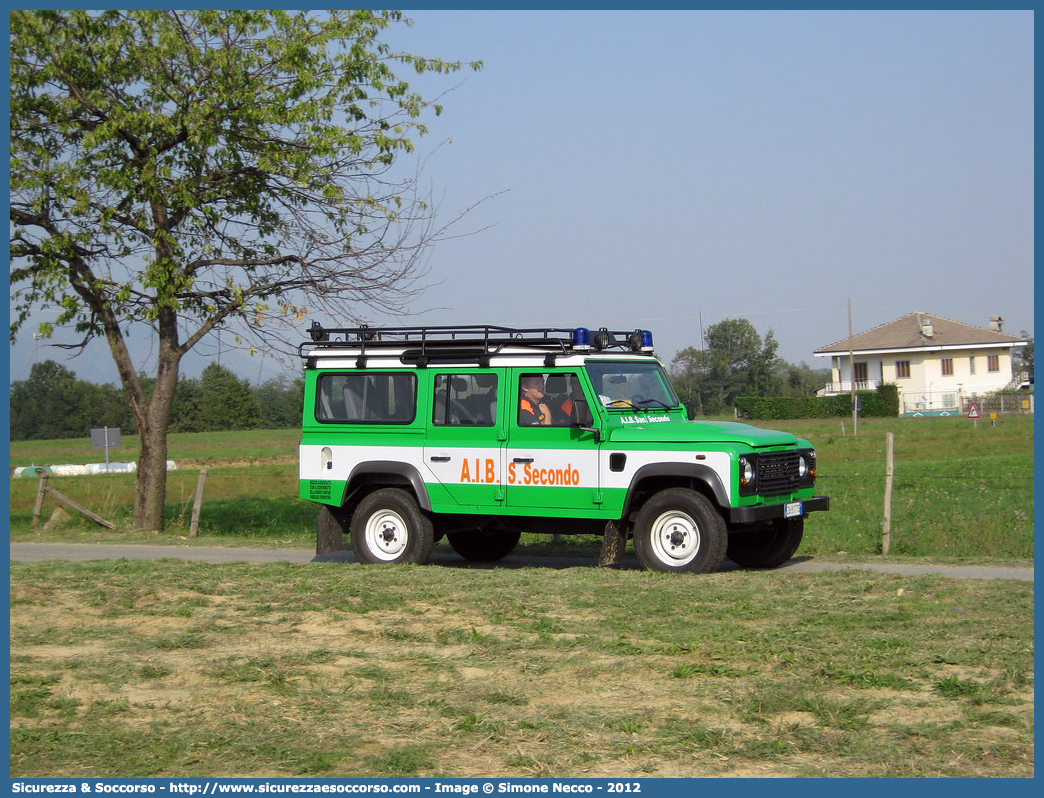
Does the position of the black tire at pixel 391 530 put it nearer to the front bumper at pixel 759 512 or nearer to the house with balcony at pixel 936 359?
the front bumper at pixel 759 512

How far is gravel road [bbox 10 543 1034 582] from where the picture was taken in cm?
1248

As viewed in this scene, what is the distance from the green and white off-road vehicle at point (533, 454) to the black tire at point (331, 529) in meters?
0.02

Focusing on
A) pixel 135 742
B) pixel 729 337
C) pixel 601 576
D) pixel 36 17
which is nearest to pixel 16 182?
pixel 36 17

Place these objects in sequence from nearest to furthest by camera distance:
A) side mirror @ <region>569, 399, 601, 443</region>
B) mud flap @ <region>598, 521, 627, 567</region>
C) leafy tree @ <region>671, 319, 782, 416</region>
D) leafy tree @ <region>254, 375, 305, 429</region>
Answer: side mirror @ <region>569, 399, 601, 443</region> → mud flap @ <region>598, 521, 627, 567</region> → leafy tree @ <region>671, 319, 782, 416</region> → leafy tree @ <region>254, 375, 305, 429</region>

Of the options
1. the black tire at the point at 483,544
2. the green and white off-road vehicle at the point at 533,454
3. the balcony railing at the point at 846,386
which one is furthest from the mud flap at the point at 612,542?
the balcony railing at the point at 846,386

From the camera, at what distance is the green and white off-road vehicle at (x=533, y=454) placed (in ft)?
39.2

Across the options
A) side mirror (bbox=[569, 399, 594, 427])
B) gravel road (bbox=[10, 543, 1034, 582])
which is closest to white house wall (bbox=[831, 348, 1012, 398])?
gravel road (bbox=[10, 543, 1034, 582])

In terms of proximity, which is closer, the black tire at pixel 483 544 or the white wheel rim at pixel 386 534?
the white wheel rim at pixel 386 534

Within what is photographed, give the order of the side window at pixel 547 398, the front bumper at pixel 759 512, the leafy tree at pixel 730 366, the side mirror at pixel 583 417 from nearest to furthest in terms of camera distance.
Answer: the front bumper at pixel 759 512, the side mirror at pixel 583 417, the side window at pixel 547 398, the leafy tree at pixel 730 366

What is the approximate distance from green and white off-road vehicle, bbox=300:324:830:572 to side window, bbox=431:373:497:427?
16 millimetres

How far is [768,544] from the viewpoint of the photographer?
13031 mm

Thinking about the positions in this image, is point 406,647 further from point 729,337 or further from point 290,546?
point 729,337

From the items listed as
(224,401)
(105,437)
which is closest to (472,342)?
(105,437)

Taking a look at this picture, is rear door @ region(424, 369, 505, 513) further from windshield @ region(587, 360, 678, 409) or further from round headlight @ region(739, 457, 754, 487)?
round headlight @ region(739, 457, 754, 487)
